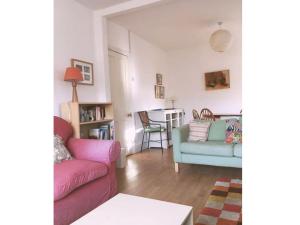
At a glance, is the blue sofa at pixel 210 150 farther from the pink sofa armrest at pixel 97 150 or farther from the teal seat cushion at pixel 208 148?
the pink sofa armrest at pixel 97 150

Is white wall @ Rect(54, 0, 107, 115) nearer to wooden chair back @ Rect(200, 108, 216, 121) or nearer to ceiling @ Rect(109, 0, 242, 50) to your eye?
ceiling @ Rect(109, 0, 242, 50)

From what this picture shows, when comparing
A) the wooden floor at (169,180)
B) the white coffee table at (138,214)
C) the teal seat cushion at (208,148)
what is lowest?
the wooden floor at (169,180)

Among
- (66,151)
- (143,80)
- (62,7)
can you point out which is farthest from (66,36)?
(143,80)

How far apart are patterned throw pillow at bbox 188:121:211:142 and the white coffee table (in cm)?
191

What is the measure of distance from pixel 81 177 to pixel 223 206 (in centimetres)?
131

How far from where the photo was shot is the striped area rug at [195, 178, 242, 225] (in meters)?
1.79

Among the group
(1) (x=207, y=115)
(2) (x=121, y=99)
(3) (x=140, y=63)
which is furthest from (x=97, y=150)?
(1) (x=207, y=115)

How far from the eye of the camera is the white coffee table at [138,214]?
116 cm

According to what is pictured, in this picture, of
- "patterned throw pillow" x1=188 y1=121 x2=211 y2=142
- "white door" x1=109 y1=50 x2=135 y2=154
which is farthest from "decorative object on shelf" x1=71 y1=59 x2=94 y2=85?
"patterned throw pillow" x1=188 y1=121 x2=211 y2=142

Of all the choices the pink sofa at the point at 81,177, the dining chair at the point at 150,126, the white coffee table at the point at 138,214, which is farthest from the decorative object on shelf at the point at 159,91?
the white coffee table at the point at 138,214

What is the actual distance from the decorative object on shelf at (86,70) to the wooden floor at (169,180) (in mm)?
1411

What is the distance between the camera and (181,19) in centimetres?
391
